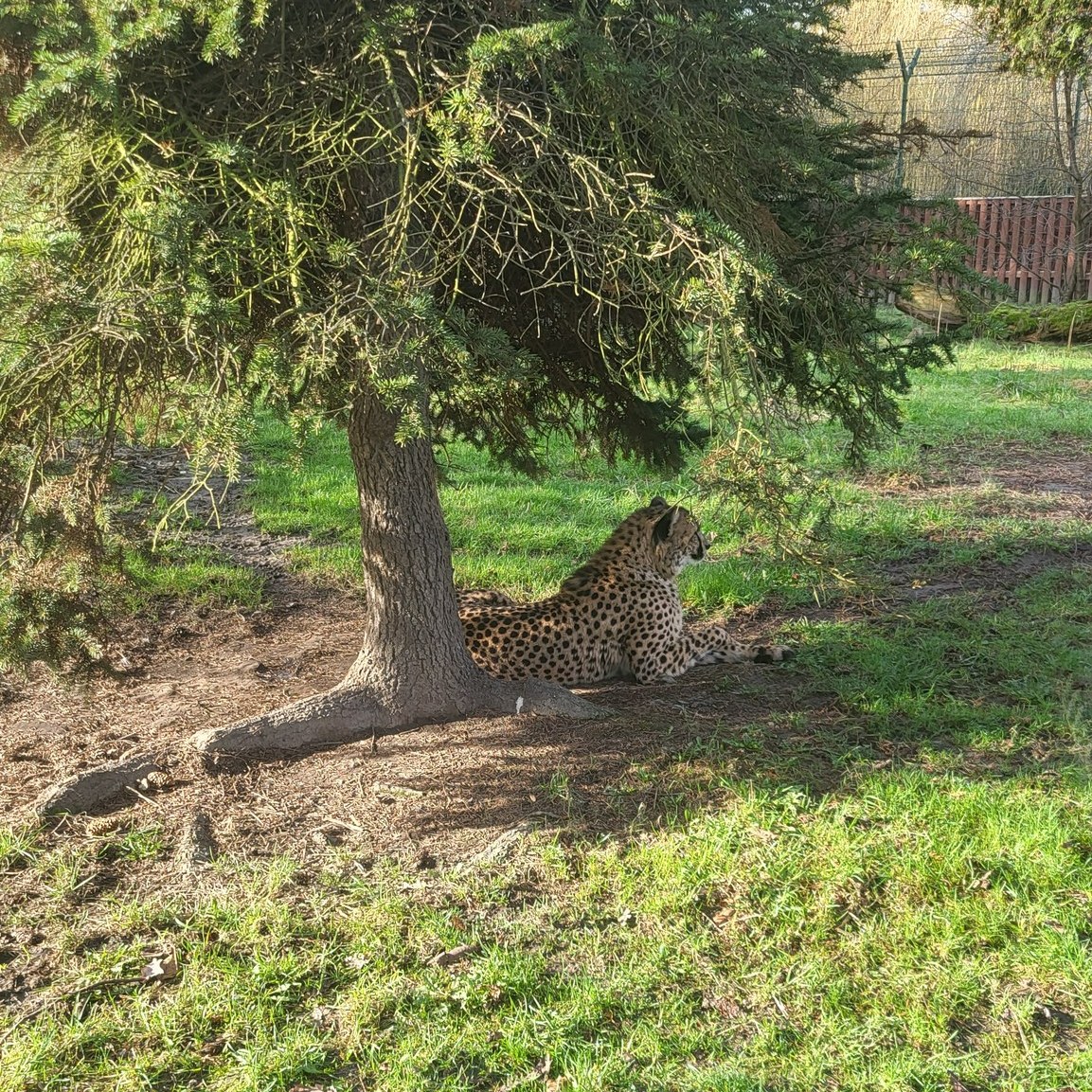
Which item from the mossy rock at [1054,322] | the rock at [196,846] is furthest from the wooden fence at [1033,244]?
the rock at [196,846]

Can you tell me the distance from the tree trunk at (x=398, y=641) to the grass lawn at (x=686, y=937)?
838 millimetres

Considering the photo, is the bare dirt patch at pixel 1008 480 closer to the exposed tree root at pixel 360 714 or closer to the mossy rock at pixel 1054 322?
the exposed tree root at pixel 360 714

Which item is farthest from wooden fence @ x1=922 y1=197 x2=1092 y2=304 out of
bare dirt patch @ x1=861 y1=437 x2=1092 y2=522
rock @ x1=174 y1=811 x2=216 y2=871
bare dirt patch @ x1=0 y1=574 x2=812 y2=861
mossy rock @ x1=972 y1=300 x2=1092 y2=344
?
rock @ x1=174 y1=811 x2=216 y2=871

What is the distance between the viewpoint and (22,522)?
4.11 metres

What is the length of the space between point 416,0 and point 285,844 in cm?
305

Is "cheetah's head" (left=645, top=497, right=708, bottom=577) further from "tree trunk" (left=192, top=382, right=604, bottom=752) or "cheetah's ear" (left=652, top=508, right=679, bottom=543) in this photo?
"tree trunk" (left=192, top=382, right=604, bottom=752)

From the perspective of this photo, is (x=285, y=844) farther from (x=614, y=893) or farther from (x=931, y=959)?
(x=931, y=959)

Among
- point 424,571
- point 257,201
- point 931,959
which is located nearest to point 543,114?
point 257,201

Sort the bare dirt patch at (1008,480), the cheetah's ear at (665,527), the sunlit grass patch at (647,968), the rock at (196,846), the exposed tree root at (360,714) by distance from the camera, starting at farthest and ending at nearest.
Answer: the bare dirt patch at (1008,480)
the cheetah's ear at (665,527)
the exposed tree root at (360,714)
the rock at (196,846)
the sunlit grass patch at (647,968)

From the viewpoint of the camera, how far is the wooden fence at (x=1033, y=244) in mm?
17891

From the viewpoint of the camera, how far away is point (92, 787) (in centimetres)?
449

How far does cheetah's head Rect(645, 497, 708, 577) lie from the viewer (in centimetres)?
672

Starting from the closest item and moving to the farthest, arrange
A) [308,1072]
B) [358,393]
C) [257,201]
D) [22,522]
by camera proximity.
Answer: [308,1072]
[257,201]
[22,522]
[358,393]

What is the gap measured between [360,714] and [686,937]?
1941 millimetres
